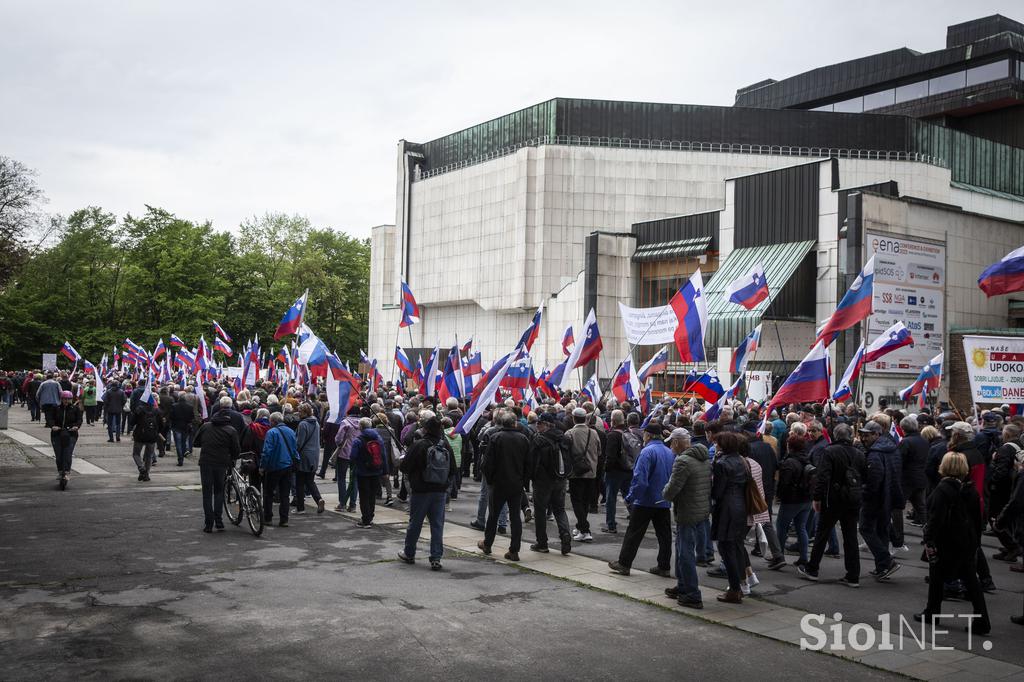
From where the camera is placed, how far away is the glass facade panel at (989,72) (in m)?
56.6

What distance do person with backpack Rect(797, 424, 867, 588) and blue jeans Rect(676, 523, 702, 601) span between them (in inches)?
80.0

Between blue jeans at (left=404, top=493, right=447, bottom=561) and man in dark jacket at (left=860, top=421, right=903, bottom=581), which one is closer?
man in dark jacket at (left=860, top=421, right=903, bottom=581)

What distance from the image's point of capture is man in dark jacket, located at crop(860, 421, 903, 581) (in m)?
10.8

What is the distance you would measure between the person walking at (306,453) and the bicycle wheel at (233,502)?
1.07 metres

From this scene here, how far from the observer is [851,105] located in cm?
6544

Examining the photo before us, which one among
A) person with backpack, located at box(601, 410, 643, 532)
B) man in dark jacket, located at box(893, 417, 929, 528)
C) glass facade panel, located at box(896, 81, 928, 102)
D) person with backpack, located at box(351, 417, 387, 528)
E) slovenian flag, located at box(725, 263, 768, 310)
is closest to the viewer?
man in dark jacket, located at box(893, 417, 929, 528)

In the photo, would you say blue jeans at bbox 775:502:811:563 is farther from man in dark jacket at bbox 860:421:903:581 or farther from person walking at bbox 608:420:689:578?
person walking at bbox 608:420:689:578

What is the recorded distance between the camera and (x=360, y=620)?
8.47m

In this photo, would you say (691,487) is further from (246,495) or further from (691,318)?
(691,318)

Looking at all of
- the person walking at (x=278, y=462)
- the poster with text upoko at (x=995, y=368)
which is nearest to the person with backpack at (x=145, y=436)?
the person walking at (x=278, y=462)

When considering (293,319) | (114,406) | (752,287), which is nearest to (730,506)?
(752,287)

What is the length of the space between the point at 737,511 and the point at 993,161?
55.2 meters

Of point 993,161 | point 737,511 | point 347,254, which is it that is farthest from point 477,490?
point 347,254

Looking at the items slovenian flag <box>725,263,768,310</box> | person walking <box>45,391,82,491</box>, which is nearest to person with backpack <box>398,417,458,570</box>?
person walking <box>45,391,82,491</box>
